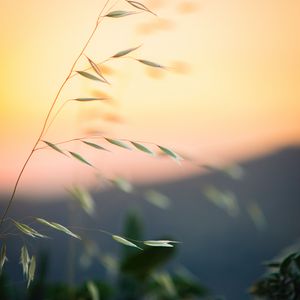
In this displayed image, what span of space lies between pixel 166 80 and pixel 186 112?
0.50 feet

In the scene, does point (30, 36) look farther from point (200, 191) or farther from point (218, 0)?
point (200, 191)

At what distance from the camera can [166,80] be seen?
A: 1.60 meters

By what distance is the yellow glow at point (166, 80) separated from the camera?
125 cm

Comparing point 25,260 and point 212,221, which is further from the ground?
point 25,260

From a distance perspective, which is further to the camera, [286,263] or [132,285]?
[132,285]

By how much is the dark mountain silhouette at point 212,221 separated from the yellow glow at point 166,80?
83mm

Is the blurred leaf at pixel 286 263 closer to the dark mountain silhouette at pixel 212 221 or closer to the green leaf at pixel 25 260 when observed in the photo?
the green leaf at pixel 25 260

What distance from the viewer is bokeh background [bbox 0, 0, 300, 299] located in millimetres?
1274

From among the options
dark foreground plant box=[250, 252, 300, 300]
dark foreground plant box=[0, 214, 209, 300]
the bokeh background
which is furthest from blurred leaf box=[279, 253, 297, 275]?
the bokeh background

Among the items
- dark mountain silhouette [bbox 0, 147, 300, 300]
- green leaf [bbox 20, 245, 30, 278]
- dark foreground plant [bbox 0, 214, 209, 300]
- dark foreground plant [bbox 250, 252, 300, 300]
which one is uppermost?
green leaf [bbox 20, 245, 30, 278]

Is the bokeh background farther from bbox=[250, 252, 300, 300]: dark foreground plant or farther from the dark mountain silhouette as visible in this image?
bbox=[250, 252, 300, 300]: dark foreground plant

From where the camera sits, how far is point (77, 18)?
1.27 metres

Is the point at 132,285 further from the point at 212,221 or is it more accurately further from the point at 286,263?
the point at 212,221

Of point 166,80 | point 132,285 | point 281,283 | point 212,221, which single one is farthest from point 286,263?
point 212,221
